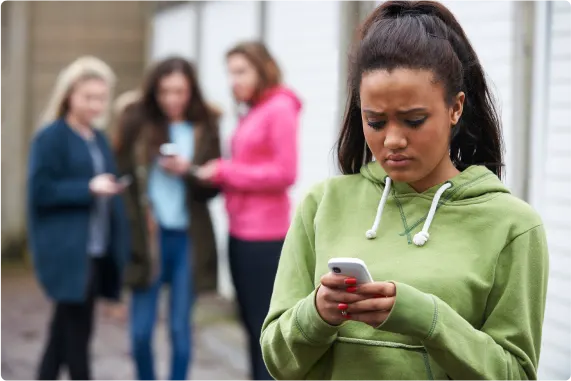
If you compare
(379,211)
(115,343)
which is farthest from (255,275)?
(379,211)

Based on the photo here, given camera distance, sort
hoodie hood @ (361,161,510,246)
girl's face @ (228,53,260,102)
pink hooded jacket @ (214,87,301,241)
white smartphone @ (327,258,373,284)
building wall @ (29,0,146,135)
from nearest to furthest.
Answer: white smartphone @ (327,258,373,284), hoodie hood @ (361,161,510,246), pink hooded jacket @ (214,87,301,241), girl's face @ (228,53,260,102), building wall @ (29,0,146,135)

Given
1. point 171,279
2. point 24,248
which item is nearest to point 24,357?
point 171,279

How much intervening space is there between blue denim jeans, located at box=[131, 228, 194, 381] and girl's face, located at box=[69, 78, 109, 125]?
70 cm

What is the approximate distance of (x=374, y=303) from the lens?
195 cm

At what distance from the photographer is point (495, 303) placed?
2088 millimetres

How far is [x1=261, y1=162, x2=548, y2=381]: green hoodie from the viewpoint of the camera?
2.02 metres

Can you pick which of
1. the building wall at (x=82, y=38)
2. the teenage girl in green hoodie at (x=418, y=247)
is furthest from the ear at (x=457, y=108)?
the building wall at (x=82, y=38)

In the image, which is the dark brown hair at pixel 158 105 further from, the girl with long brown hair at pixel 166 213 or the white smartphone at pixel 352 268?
the white smartphone at pixel 352 268

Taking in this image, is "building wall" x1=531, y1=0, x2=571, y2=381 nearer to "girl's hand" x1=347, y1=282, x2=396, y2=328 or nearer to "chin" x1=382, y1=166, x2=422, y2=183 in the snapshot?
"chin" x1=382, y1=166, x2=422, y2=183

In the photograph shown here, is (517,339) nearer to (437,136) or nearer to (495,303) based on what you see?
(495,303)

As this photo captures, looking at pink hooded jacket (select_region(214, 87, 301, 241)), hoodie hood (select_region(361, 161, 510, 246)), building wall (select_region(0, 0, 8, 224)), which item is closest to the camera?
hoodie hood (select_region(361, 161, 510, 246))

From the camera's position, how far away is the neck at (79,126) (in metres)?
5.58

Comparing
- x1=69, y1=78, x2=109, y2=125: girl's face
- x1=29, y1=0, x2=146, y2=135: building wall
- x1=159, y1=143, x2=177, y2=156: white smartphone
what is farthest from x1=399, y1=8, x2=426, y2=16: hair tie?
x1=29, y1=0, x2=146, y2=135: building wall

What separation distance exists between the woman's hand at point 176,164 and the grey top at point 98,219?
14.1 inches
